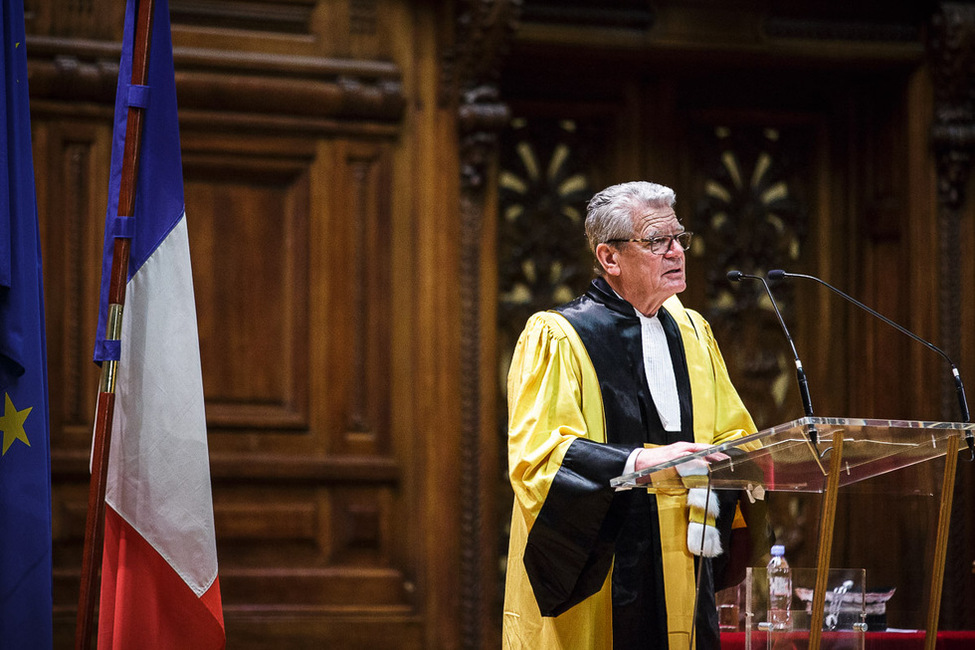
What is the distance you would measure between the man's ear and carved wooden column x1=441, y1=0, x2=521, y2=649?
165 centimetres

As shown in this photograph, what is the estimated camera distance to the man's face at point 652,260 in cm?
321

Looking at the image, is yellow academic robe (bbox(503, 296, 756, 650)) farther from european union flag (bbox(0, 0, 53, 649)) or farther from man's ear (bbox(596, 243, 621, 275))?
european union flag (bbox(0, 0, 53, 649))

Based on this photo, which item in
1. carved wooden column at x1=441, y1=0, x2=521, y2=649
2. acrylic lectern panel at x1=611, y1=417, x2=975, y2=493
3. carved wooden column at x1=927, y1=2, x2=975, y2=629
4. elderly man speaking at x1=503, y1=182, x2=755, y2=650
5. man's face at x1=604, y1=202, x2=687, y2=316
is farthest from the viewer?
carved wooden column at x1=927, y1=2, x2=975, y2=629

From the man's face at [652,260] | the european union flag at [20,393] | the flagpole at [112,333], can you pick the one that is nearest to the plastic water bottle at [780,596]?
the man's face at [652,260]

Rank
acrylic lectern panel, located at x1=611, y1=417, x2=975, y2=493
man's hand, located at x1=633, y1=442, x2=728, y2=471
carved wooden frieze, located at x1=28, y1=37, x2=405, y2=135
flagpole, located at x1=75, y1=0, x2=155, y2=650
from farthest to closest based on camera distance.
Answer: carved wooden frieze, located at x1=28, y1=37, x2=405, y2=135
flagpole, located at x1=75, y1=0, x2=155, y2=650
man's hand, located at x1=633, y1=442, x2=728, y2=471
acrylic lectern panel, located at x1=611, y1=417, x2=975, y2=493

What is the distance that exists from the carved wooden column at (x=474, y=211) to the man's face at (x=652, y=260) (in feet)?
5.56

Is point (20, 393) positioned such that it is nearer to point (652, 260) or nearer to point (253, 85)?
point (652, 260)

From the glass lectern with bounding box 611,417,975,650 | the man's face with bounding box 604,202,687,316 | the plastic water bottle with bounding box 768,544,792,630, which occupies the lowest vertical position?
the plastic water bottle with bounding box 768,544,792,630

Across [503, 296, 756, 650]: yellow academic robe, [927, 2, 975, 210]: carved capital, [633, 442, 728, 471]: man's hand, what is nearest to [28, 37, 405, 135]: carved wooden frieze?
[503, 296, 756, 650]: yellow academic robe

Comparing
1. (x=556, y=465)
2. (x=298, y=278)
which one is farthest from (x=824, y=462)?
(x=298, y=278)

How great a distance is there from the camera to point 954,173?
207 inches

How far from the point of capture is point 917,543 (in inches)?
98.4

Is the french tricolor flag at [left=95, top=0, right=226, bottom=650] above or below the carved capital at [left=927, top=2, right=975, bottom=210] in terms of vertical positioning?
below

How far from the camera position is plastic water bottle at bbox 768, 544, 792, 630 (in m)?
2.50
